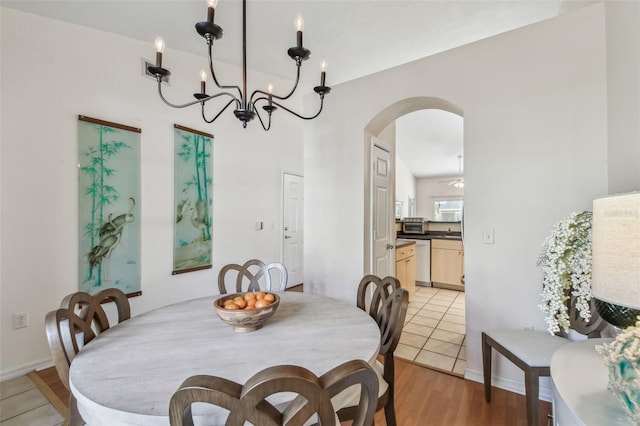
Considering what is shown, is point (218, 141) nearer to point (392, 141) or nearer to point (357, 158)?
point (357, 158)

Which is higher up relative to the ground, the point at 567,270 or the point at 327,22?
the point at 327,22

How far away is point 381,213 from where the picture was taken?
124 inches

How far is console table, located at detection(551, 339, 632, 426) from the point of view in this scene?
2.37 ft

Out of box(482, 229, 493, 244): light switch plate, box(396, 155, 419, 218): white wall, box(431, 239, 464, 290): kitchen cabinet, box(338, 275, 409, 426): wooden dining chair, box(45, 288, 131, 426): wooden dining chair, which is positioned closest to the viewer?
box(45, 288, 131, 426): wooden dining chair

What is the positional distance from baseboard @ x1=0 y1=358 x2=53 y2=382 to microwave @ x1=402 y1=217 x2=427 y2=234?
16.7ft

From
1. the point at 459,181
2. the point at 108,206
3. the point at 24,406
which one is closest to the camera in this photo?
the point at 24,406

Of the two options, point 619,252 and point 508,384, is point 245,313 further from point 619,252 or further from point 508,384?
point 508,384

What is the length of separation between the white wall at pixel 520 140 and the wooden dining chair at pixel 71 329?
2380 mm

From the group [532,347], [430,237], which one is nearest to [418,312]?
[430,237]

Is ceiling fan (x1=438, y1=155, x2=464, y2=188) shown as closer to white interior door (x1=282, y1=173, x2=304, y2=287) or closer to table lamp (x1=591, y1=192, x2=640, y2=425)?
white interior door (x1=282, y1=173, x2=304, y2=287)

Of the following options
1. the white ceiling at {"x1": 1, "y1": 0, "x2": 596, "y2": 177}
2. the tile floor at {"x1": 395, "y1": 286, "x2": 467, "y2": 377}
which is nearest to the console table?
the tile floor at {"x1": 395, "y1": 286, "x2": 467, "y2": 377}

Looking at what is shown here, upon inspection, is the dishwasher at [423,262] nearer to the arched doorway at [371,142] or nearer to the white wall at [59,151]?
the arched doorway at [371,142]

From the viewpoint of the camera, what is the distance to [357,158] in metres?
2.79

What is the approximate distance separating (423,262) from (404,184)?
3.79 m
